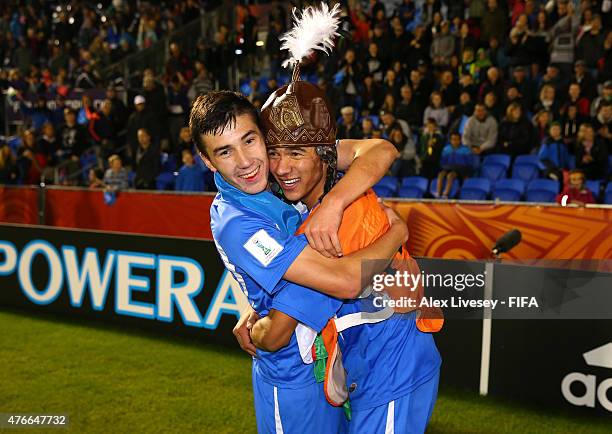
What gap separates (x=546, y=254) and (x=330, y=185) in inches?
208

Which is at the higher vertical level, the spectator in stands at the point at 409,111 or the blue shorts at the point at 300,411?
the spectator in stands at the point at 409,111

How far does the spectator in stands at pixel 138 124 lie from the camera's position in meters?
12.2

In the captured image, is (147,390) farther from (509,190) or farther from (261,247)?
(509,190)

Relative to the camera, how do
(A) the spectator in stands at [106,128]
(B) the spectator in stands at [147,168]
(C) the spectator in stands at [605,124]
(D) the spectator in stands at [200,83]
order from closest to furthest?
(C) the spectator in stands at [605,124]
(B) the spectator in stands at [147,168]
(A) the spectator in stands at [106,128]
(D) the spectator in stands at [200,83]

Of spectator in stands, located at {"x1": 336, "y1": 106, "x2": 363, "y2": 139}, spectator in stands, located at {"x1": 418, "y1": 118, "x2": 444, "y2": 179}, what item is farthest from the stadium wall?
spectator in stands, located at {"x1": 336, "y1": 106, "x2": 363, "y2": 139}

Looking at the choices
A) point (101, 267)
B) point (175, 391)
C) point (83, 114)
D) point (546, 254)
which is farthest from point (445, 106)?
point (83, 114)

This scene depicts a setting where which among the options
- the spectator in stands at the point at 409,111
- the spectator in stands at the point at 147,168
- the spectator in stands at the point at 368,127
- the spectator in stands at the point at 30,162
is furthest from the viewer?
the spectator in stands at the point at 30,162

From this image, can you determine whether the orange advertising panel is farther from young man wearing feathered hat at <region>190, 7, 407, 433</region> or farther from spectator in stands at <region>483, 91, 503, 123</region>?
young man wearing feathered hat at <region>190, 7, 407, 433</region>

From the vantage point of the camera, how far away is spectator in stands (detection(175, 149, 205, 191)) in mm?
10430

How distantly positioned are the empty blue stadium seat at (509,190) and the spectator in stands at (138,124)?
6209mm

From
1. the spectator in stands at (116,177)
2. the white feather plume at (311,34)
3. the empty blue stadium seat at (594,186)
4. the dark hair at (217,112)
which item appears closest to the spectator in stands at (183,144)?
the spectator in stands at (116,177)

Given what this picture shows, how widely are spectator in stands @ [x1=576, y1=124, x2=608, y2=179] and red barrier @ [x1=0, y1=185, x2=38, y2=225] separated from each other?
805 cm

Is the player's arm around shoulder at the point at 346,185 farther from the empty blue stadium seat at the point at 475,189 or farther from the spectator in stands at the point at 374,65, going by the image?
the spectator in stands at the point at 374,65

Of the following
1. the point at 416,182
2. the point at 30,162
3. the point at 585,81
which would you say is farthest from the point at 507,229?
the point at 30,162
